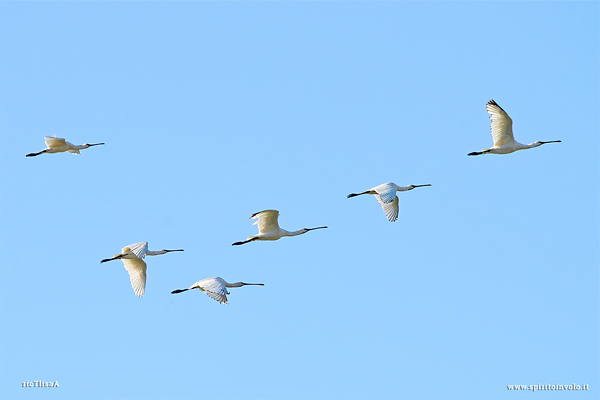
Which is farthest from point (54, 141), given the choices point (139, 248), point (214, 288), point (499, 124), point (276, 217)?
point (499, 124)

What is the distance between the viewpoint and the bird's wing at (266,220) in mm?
24553

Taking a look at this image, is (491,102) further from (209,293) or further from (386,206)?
(209,293)

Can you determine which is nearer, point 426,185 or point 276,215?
point 276,215

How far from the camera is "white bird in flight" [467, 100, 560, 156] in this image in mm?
25547

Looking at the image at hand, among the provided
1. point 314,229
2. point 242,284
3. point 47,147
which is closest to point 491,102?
point 314,229

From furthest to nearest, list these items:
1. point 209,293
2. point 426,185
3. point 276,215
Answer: point 426,185, point 276,215, point 209,293

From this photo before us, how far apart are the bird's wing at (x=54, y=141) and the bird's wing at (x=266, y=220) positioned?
630 centimetres

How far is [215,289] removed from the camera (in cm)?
2331

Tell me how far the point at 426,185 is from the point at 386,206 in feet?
9.19

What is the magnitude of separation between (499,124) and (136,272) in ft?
32.1

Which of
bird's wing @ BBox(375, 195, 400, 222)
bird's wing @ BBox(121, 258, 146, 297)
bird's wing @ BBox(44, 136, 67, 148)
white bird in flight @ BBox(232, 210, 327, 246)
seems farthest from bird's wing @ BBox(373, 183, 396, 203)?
bird's wing @ BBox(44, 136, 67, 148)

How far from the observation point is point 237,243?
2523cm

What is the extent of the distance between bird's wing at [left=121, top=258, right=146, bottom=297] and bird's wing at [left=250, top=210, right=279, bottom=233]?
361 cm

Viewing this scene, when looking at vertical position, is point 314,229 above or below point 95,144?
below
